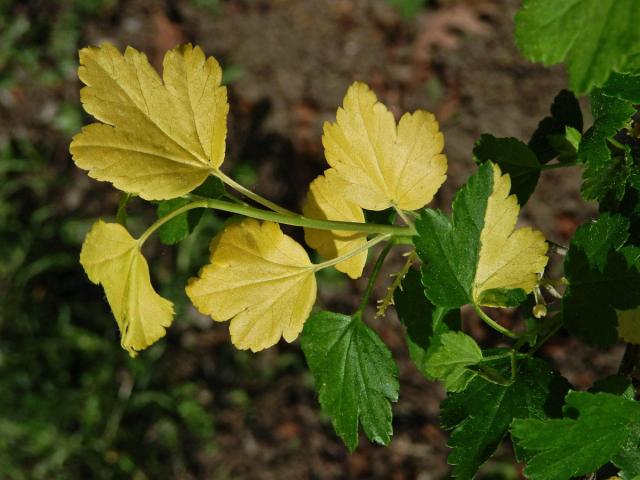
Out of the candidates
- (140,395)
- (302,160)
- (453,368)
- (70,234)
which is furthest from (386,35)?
(453,368)

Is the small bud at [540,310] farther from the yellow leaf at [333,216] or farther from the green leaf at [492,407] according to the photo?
the yellow leaf at [333,216]

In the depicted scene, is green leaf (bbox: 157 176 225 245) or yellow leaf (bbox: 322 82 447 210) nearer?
yellow leaf (bbox: 322 82 447 210)

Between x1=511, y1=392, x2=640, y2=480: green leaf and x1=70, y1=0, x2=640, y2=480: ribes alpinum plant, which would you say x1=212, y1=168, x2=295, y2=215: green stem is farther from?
x1=511, y1=392, x2=640, y2=480: green leaf

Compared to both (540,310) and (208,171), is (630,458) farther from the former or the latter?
(208,171)

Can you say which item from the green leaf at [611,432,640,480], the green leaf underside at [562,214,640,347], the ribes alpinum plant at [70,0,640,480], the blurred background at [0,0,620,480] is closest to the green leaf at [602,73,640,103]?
the ribes alpinum plant at [70,0,640,480]

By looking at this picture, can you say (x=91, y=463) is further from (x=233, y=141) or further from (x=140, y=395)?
(x=233, y=141)

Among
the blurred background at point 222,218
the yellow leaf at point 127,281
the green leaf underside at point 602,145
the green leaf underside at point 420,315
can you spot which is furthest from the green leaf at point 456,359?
the blurred background at point 222,218

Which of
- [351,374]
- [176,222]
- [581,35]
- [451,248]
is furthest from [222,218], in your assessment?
[581,35]
